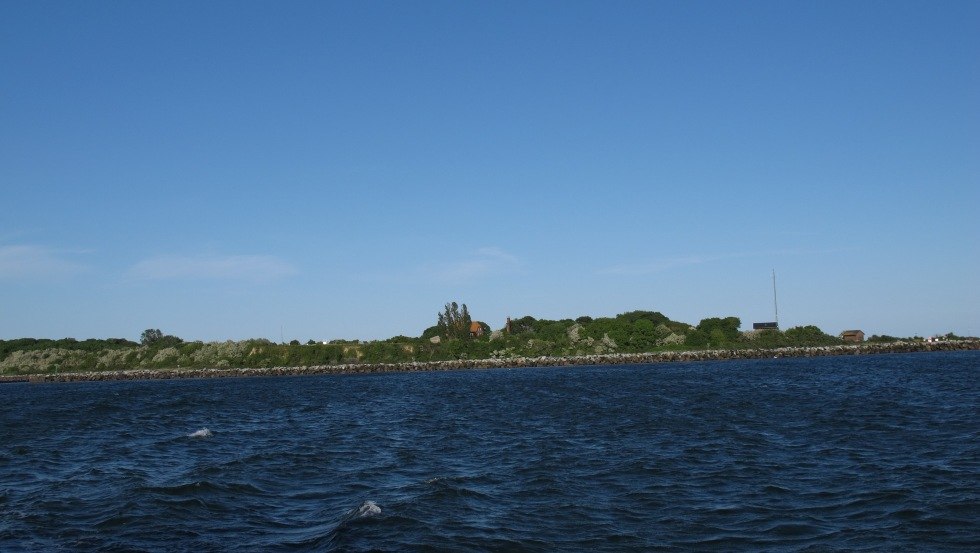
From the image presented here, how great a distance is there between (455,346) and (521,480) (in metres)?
139

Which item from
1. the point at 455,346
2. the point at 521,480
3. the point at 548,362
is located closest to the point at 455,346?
the point at 455,346

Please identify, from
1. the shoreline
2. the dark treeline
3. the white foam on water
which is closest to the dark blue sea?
the white foam on water

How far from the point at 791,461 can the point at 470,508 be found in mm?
11550

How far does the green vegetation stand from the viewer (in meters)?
159

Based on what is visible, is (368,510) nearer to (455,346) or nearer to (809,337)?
(455,346)

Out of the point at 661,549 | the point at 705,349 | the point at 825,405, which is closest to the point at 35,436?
the point at 661,549

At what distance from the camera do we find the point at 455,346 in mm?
160375

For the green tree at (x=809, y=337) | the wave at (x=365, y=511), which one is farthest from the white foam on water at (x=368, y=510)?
the green tree at (x=809, y=337)

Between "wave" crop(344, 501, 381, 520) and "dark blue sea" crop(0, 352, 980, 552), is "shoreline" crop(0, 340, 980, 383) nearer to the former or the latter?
"dark blue sea" crop(0, 352, 980, 552)

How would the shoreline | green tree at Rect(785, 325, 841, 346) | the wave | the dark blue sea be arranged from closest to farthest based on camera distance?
the dark blue sea → the wave → the shoreline → green tree at Rect(785, 325, 841, 346)

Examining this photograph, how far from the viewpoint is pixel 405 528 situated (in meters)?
16.4

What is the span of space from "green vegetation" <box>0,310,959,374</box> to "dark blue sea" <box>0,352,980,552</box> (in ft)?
380

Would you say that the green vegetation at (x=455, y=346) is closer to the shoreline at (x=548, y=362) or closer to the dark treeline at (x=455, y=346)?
the dark treeline at (x=455, y=346)

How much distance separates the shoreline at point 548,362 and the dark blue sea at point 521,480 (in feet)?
314
